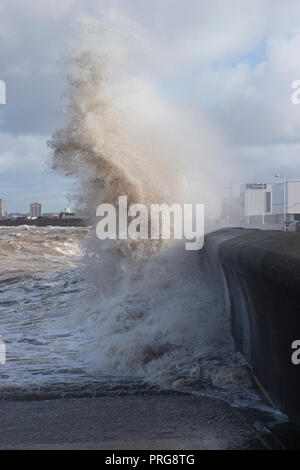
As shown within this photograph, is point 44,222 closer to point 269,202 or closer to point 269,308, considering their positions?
point 269,202

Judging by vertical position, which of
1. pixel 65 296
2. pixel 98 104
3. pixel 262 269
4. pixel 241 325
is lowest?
pixel 65 296

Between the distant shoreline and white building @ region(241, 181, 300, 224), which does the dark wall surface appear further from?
the distant shoreline

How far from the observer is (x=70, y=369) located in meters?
6.42

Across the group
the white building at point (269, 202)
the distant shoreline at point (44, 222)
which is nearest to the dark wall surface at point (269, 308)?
the white building at point (269, 202)

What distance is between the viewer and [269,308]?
4.34 m

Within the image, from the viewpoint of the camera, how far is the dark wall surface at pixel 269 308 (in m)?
3.78

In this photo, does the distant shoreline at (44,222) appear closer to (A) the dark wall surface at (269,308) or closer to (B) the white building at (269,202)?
(B) the white building at (269,202)

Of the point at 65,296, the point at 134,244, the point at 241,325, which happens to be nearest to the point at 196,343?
the point at 241,325

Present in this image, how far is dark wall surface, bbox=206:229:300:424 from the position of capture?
3777mm

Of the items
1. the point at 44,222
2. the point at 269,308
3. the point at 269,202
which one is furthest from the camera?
the point at 44,222

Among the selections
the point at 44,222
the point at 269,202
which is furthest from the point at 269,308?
the point at 44,222
